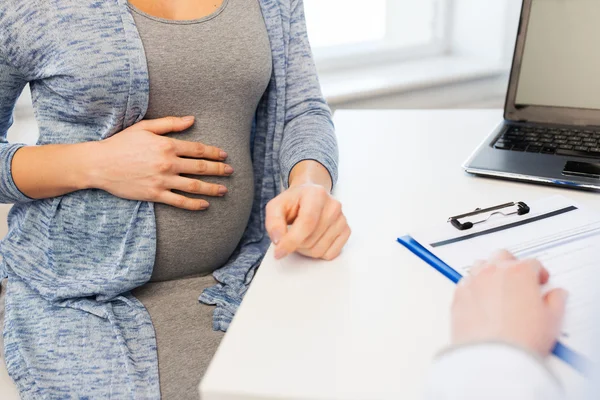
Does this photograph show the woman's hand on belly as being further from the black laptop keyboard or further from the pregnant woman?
the black laptop keyboard

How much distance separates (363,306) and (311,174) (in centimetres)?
28

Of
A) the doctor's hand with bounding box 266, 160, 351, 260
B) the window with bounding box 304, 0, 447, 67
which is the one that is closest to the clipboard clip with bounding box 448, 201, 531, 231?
the doctor's hand with bounding box 266, 160, 351, 260

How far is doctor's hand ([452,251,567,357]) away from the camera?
44 cm

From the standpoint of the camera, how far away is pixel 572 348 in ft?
1.59

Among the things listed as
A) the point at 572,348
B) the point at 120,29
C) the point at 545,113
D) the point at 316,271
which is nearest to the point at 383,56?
the point at 545,113

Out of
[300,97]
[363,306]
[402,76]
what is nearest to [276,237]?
[363,306]

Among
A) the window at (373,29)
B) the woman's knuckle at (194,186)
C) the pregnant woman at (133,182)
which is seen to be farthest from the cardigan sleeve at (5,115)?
the window at (373,29)

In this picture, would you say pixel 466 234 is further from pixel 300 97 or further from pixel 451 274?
pixel 300 97

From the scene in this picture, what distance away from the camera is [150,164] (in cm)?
79

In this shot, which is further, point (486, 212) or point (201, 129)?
point (201, 129)

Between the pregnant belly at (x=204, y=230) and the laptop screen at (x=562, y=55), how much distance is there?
523 mm

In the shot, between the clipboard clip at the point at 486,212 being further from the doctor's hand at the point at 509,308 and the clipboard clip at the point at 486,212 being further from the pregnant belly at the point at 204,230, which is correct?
the pregnant belly at the point at 204,230

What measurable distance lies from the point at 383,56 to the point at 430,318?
4.19ft

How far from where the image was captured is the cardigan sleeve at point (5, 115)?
797mm
